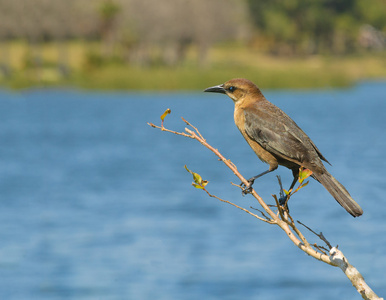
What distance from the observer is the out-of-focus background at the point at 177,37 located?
74.2m

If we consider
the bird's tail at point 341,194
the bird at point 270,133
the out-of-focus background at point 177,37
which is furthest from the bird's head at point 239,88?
the out-of-focus background at point 177,37

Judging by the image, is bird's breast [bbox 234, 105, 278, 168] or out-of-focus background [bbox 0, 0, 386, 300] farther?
out-of-focus background [bbox 0, 0, 386, 300]

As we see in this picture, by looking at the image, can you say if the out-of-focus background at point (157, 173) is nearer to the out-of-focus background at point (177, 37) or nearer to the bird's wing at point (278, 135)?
the out-of-focus background at point (177, 37)

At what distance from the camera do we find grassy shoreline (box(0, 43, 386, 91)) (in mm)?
55625

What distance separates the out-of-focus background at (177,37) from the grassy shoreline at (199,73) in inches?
8.1

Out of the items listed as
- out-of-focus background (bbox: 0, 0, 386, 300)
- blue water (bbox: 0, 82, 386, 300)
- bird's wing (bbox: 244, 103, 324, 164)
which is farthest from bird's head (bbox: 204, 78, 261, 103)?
blue water (bbox: 0, 82, 386, 300)

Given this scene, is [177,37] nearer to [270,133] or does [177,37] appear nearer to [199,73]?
[199,73]

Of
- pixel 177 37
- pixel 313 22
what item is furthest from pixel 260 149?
pixel 313 22

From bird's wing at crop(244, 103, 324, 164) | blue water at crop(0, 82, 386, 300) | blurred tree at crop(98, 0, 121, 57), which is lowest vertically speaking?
bird's wing at crop(244, 103, 324, 164)

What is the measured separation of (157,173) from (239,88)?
2528cm

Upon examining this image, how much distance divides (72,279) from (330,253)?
13356 mm

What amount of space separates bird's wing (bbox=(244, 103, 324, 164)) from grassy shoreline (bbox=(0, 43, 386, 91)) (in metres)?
45.9

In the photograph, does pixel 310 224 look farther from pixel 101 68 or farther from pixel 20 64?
pixel 20 64

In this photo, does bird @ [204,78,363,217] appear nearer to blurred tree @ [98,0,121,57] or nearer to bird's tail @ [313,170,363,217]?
bird's tail @ [313,170,363,217]
